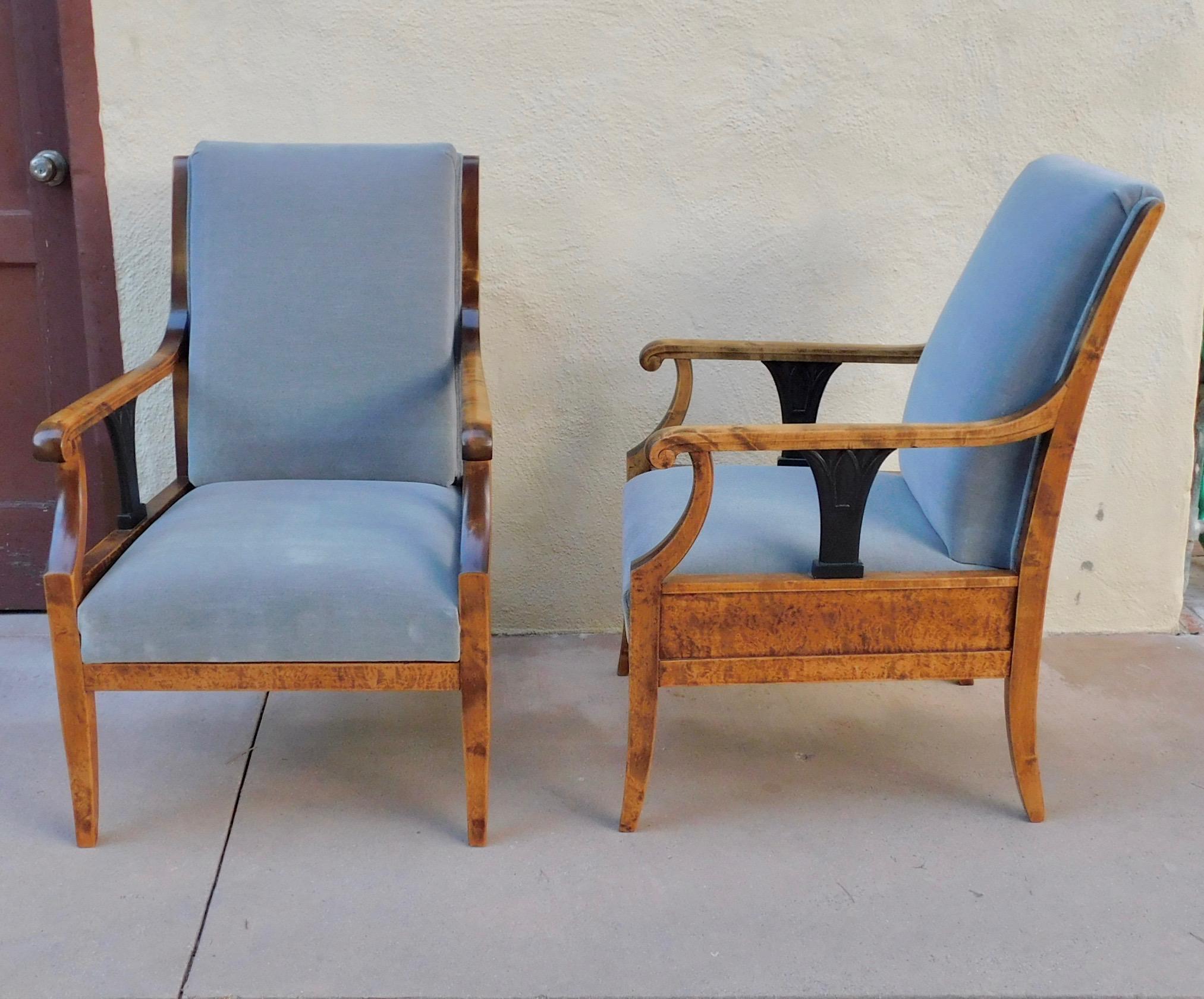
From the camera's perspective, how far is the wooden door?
2141 mm

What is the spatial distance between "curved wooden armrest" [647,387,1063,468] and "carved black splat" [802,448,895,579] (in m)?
0.02

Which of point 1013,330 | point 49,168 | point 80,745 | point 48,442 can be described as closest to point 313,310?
point 48,442

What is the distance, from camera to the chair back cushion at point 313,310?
1.95 m

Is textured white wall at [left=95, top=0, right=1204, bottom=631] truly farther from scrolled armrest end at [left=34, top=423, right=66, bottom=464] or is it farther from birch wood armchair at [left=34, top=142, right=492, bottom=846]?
scrolled armrest end at [left=34, top=423, right=66, bottom=464]

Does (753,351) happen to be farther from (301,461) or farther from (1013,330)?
(301,461)

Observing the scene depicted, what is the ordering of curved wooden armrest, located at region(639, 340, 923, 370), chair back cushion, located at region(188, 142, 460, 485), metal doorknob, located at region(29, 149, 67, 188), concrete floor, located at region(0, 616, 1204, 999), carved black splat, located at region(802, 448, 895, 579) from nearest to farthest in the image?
concrete floor, located at region(0, 616, 1204, 999) < carved black splat, located at region(802, 448, 895, 579) < chair back cushion, located at region(188, 142, 460, 485) < curved wooden armrest, located at region(639, 340, 923, 370) < metal doorknob, located at region(29, 149, 67, 188)

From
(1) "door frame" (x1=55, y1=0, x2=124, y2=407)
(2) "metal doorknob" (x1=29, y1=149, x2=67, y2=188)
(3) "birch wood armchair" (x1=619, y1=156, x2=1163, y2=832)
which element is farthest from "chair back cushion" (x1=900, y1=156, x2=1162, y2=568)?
(2) "metal doorknob" (x1=29, y1=149, x2=67, y2=188)

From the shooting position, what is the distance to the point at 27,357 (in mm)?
2336

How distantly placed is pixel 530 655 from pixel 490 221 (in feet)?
2.97

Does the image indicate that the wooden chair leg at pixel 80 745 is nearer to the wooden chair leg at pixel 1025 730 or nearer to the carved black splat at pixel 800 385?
the carved black splat at pixel 800 385

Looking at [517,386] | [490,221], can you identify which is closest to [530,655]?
[517,386]

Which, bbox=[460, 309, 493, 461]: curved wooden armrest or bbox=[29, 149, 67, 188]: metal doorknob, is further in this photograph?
bbox=[29, 149, 67, 188]: metal doorknob

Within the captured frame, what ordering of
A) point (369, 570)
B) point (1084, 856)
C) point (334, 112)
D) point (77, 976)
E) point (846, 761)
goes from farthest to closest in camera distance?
point (334, 112) → point (846, 761) → point (1084, 856) → point (369, 570) → point (77, 976)

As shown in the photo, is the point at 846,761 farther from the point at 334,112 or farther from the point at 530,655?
the point at 334,112
